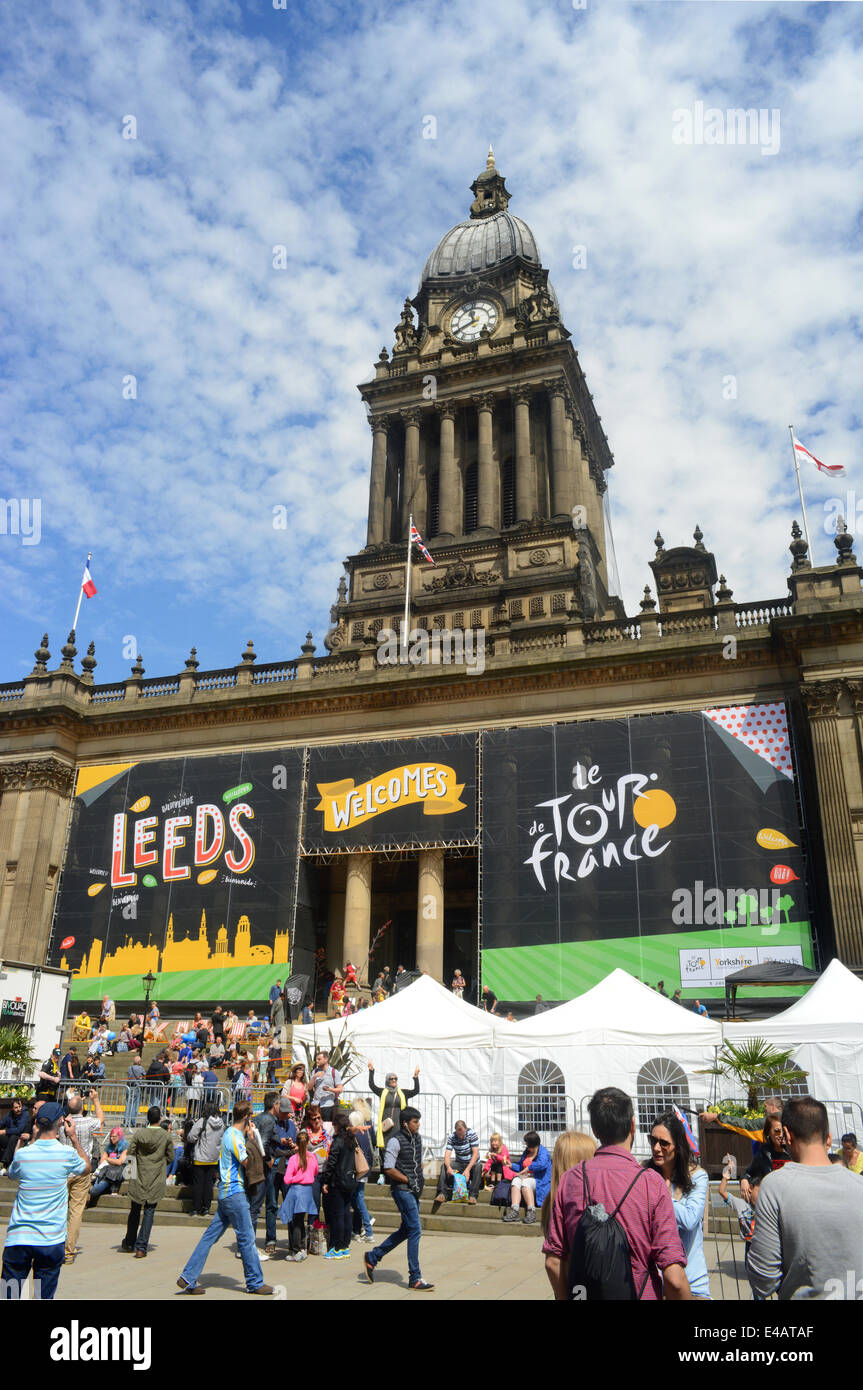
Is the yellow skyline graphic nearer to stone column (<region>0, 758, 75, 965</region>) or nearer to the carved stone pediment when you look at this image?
stone column (<region>0, 758, 75, 965</region>)

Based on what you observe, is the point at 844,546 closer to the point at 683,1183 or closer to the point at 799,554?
the point at 799,554

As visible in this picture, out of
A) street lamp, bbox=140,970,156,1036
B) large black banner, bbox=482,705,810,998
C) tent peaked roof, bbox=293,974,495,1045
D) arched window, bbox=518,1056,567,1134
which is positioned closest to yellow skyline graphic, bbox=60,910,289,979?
street lamp, bbox=140,970,156,1036

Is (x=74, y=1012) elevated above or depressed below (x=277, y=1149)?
above

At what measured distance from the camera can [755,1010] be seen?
23781 millimetres

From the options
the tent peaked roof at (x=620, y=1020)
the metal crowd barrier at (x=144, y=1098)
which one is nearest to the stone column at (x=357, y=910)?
the metal crowd barrier at (x=144, y=1098)

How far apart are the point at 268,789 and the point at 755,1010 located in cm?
1706

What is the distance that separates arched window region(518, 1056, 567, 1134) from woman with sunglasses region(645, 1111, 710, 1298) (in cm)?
1036

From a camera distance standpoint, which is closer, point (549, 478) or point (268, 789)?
point (268, 789)

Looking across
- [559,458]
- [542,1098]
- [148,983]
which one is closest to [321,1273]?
[542,1098]

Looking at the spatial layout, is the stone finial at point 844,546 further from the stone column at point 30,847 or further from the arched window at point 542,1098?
the stone column at point 30,847
